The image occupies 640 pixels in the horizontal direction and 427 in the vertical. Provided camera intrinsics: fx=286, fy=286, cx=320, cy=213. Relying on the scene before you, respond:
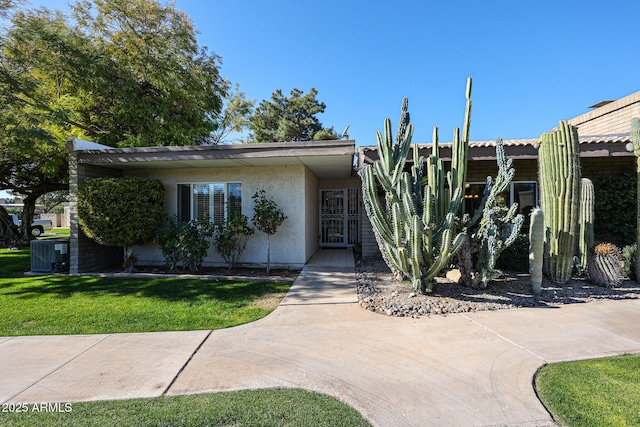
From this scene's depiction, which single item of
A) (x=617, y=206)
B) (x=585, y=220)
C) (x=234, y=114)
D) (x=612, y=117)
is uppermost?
(x=234, y=114)

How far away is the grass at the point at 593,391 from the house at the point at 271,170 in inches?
198

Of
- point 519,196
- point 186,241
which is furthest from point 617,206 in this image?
point 186,241

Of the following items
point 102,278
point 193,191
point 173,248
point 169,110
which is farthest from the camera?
point 169,110

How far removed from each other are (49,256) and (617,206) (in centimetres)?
1548

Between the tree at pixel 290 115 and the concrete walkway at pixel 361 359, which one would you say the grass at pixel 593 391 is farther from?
the tree at pixel 290 115

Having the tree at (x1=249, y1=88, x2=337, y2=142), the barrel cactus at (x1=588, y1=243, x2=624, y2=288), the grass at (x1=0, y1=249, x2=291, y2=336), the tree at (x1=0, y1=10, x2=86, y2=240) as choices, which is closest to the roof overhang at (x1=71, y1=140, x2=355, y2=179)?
the tree at (x1=0, y1=10, x2=86, y2=240)

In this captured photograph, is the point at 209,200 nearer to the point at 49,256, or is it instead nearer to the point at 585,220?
the point at 49,256

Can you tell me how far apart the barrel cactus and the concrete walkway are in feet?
4.52

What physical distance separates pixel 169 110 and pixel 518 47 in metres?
13.3

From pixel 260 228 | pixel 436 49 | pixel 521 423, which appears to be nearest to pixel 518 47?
pixel 436 49

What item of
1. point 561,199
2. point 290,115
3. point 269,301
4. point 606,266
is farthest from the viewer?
point 290,115

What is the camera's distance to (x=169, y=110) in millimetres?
12297

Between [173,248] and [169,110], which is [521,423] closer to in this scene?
[173,248]

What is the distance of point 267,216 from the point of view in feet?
23.7
